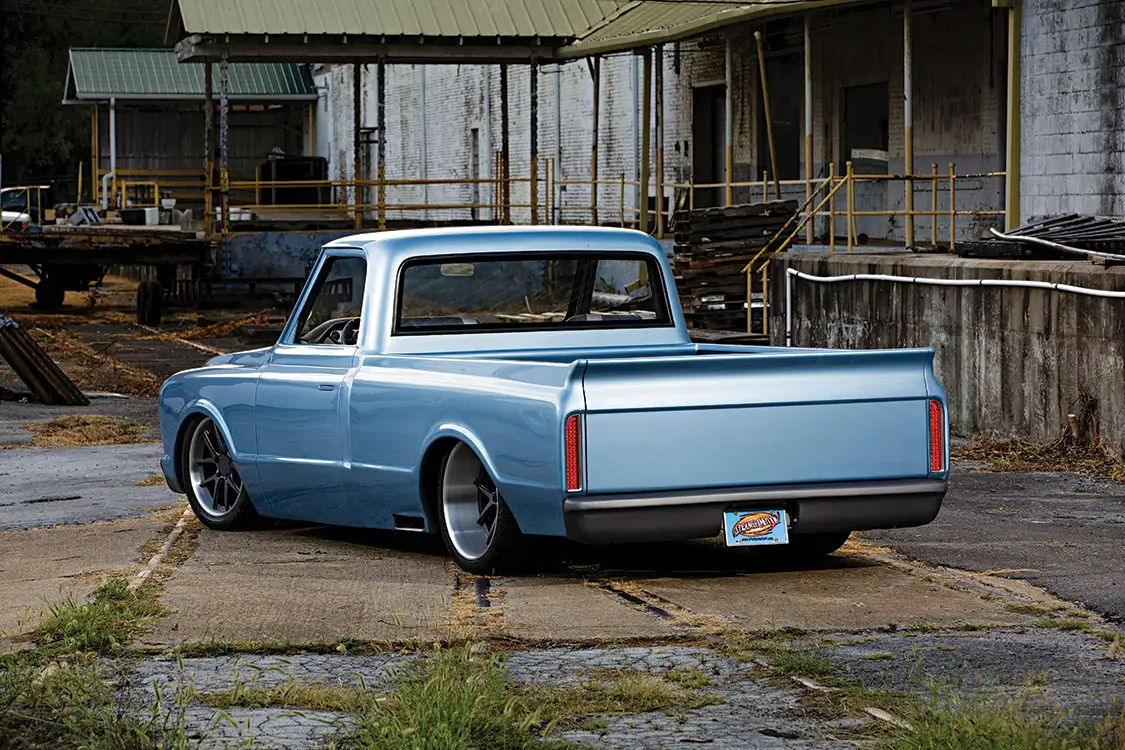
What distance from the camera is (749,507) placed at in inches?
328

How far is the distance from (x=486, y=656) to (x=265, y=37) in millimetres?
26882

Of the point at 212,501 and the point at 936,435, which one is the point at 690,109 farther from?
the point at 936,435

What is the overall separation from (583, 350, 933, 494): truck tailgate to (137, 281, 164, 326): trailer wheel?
24394mm

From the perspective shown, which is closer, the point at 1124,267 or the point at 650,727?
the point at 650,727

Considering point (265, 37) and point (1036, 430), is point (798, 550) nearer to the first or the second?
point (1036, 430)

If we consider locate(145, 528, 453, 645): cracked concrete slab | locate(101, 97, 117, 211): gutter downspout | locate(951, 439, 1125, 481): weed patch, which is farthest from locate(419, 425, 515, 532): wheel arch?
locate(101, 97, 117, 211): gutter downspout

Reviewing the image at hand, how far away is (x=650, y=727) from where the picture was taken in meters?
5.89

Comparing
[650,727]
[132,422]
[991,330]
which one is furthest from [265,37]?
[650,727]

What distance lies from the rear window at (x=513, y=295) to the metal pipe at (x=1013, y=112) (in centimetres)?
1002

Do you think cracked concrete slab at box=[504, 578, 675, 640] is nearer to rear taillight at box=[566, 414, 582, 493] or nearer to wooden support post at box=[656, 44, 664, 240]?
rear taillight at box=[566, 414, 582, 493]

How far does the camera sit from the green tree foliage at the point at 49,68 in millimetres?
72812

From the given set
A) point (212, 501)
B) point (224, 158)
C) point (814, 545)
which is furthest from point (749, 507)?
point (224, 158)

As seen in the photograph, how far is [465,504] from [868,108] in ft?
69.5

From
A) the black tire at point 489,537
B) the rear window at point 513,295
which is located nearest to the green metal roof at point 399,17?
the rear window at point 513,295
